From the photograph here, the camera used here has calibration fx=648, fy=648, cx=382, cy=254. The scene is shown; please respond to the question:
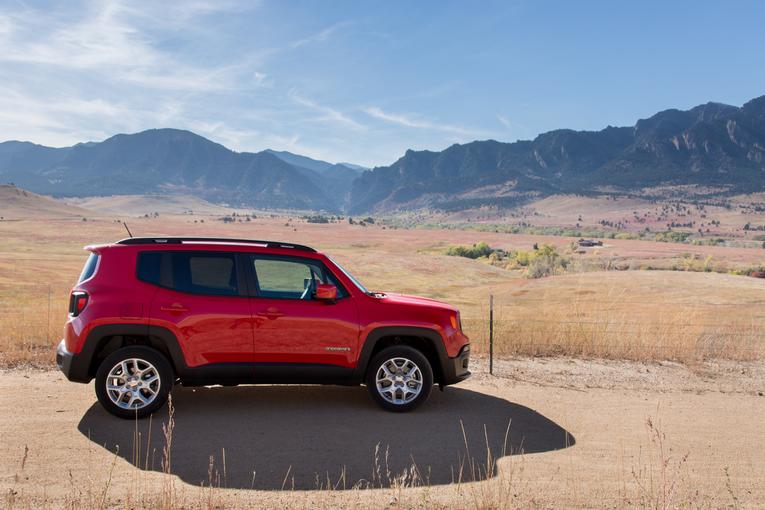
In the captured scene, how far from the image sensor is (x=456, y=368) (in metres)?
7.32

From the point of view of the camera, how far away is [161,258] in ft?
22.9

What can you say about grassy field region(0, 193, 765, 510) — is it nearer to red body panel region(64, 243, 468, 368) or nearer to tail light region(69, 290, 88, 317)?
red body panel region(64, 243, 468, 368)

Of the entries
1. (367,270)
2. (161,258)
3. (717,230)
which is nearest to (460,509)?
(161,258)

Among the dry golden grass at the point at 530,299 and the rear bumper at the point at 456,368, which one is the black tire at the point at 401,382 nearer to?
the rear bumper at the point at 456,368

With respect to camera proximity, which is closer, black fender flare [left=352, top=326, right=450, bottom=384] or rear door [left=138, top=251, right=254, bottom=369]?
rear door [left=138, top=251, right=254, bottom=369]

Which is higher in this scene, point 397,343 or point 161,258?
point 161,258

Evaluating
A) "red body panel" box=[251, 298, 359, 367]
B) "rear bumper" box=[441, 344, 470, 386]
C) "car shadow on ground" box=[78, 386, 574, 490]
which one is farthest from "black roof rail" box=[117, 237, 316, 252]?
"rear bumper" box=[441, 344, 470, 386]

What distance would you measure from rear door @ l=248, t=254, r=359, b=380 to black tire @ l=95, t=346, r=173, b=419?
962mm

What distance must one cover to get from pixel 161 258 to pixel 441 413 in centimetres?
356

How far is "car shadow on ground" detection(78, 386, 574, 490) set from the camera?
557 cm

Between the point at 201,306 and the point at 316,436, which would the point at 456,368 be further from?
the point at 201,306

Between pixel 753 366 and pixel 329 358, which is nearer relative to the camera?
pixel 329 358

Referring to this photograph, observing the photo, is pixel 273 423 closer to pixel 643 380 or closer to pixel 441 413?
pixel 441 413

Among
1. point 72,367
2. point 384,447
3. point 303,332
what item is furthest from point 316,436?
point 72,367
